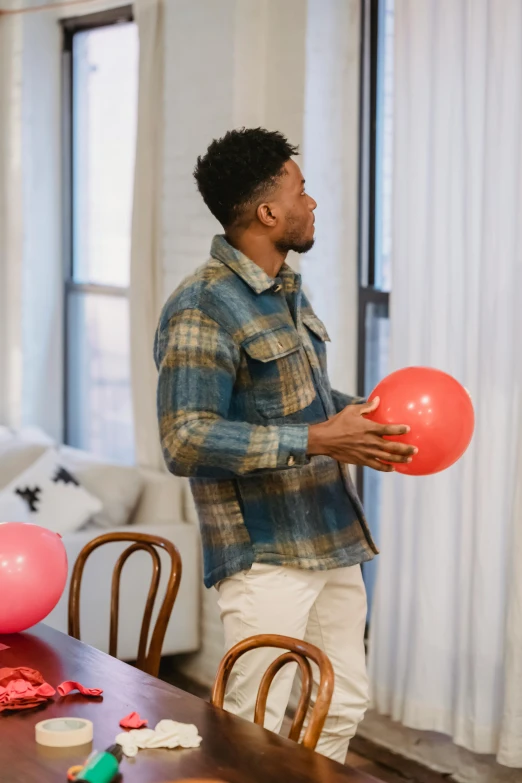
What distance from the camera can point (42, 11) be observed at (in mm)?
4613

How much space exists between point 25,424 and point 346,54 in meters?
2.29

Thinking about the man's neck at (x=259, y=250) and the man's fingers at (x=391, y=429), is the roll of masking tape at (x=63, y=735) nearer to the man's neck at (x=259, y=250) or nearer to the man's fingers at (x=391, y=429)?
the man's fingers at (x=391, y=429)

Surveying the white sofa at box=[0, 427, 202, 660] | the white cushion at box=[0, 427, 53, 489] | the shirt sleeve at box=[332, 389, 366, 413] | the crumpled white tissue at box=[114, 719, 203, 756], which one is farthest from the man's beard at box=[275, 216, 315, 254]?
the white cushion at box=[0, 427, 53, 489]

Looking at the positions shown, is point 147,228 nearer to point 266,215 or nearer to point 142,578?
point 142,578

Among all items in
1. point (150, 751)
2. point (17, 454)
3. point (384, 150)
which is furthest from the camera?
point (17, 454)

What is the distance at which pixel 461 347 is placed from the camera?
289 centimetres

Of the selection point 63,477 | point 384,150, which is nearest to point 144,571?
point 63,477

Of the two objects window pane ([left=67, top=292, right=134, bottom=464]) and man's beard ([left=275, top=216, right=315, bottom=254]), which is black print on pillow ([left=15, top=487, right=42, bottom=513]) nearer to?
window pane ([left=67, top=292, right=134, bottom=464])

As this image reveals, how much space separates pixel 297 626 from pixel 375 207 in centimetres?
168

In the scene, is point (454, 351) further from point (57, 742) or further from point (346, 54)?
point (57, 742)

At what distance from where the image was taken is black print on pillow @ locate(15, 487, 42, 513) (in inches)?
145

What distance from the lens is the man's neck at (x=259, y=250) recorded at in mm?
2160

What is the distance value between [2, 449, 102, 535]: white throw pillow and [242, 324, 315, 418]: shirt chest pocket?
1730 mm

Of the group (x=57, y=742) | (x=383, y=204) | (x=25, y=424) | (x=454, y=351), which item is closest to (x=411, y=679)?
(x=454, y=351)
